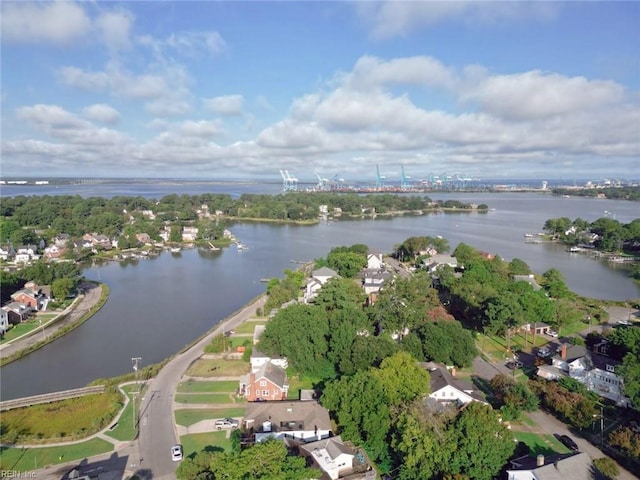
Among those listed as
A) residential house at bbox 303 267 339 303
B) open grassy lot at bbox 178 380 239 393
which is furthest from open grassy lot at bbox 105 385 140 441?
residential house at bbox 303 267 339 303

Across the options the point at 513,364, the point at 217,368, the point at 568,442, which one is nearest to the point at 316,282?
the point at 217,368

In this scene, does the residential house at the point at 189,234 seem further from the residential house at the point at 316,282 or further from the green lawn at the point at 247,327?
the green lawn at the point at 247,327

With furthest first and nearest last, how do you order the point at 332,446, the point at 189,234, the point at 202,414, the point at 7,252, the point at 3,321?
the point at 189,234 < the point at 7,252 < the point at 3,321 < the point at 202,414 < the point at 332,446

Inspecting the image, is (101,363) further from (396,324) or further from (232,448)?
(396,324)

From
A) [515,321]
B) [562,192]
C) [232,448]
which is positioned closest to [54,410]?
[232,448]

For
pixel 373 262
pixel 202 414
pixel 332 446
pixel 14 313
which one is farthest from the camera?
pixel 373 262

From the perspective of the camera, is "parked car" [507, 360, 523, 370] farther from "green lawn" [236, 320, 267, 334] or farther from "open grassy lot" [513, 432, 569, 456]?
"green lawn" [236, 320, 267, 334]

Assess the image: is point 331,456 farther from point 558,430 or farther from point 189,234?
point 189,234
